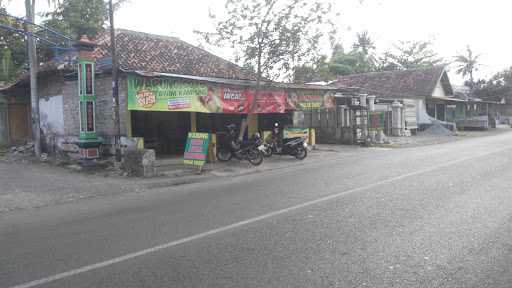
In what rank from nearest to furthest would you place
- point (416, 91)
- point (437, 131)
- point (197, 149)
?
point (197, 149) → point (437, 131) → point (416, 91)

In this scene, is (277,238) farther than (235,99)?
No

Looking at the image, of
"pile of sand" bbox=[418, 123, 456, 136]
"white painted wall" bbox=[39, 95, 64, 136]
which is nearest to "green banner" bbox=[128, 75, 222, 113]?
"white painted wall" bbox=[39, 95, 64, 136]

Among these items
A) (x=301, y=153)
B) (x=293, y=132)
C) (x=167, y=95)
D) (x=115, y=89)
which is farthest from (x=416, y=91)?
(x=115, y=89)

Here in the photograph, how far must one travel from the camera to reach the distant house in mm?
30656

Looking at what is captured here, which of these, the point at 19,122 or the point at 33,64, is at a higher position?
the point at 33,64

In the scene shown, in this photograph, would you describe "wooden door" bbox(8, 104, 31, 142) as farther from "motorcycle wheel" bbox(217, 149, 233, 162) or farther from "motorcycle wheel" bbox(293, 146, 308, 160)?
"motorcycle wheel" bbox(293, 146, 308, 160)

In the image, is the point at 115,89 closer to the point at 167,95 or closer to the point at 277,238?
the point at 167,95

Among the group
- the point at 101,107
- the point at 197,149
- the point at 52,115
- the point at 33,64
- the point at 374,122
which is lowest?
the point at 197,149

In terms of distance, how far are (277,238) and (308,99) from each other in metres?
14.5

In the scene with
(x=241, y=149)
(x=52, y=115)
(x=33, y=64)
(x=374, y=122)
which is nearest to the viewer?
(x=241, y=149)

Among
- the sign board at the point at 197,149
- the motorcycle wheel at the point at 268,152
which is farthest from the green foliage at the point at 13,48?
the sign board at the point at 197,149

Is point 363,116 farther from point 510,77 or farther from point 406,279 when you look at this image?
point 510,77

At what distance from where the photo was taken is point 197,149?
12570 mm

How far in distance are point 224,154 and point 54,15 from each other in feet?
61.1
